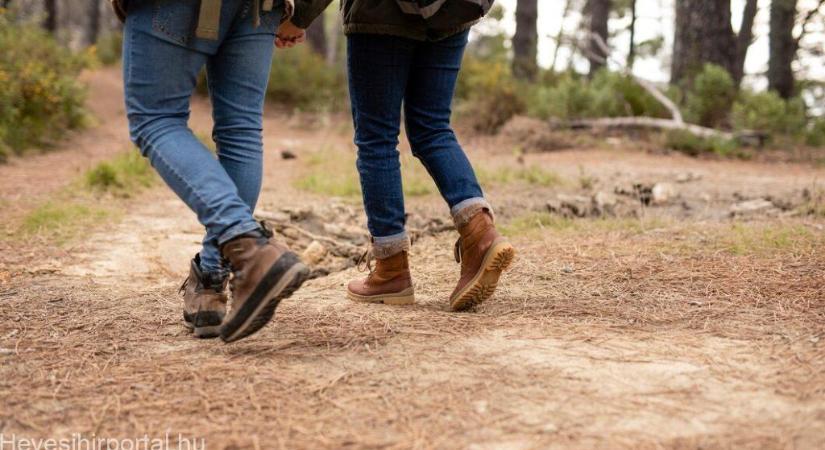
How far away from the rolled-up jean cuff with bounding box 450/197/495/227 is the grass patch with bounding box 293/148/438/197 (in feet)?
11.1

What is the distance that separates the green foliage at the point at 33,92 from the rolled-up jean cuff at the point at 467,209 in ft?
20.0

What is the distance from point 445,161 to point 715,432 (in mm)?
1471

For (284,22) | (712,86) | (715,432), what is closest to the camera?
(715,432)

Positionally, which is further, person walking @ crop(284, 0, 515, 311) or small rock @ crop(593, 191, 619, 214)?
small rock @ crop(593, 191, 619, 214)

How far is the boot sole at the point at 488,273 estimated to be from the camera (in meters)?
2.79

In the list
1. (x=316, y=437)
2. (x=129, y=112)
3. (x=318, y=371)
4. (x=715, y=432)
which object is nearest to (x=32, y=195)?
(x=129, y=112)

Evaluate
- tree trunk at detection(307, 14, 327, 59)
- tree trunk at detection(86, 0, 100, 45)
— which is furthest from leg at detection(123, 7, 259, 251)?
tree trunk at detection(86, 0, 100, 45)

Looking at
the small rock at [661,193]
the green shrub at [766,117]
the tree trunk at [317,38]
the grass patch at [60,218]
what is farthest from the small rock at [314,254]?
the tree trunk at [317,38]

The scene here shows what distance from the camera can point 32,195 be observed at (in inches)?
226

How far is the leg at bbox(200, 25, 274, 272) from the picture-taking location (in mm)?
2514

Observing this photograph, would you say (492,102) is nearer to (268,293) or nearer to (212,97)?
(212,97)

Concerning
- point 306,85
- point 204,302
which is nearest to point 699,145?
point 204,302

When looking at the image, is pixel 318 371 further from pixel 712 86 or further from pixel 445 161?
pixel 712 86

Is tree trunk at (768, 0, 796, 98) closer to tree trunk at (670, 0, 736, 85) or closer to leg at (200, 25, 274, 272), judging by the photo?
tree trunk at (670, 0, 736, 85)
